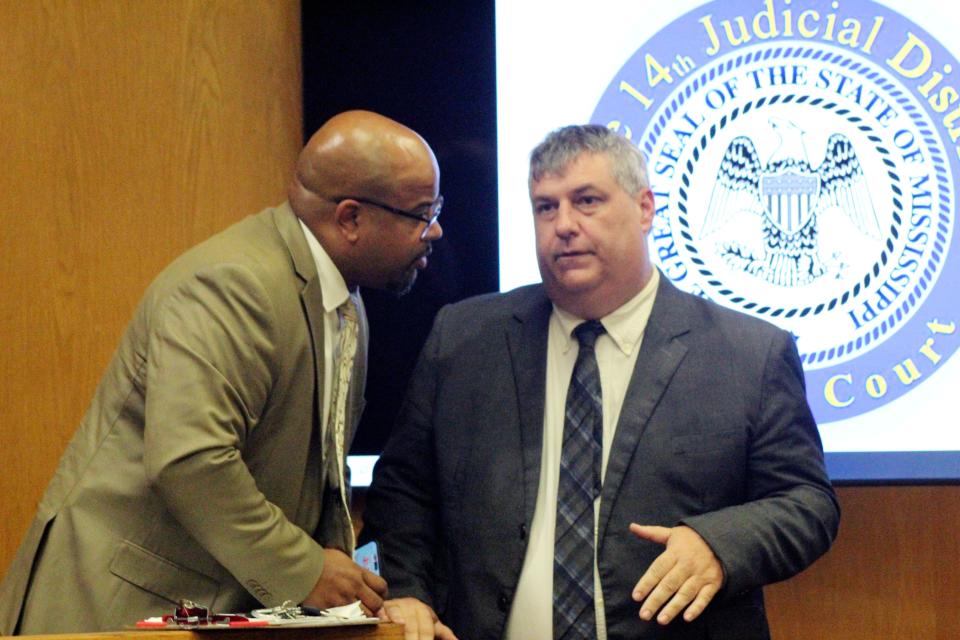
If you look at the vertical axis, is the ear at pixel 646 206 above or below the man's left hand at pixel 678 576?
above

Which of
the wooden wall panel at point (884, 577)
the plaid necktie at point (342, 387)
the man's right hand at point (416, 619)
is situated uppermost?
Answer: the plaid necktie at point (342, 387)

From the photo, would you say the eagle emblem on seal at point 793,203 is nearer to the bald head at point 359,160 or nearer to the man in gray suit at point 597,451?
the man in gray suit at point 597,451

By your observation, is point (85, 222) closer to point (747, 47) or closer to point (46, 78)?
point (46, 78)

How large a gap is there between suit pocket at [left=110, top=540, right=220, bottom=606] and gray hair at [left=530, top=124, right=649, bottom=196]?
1158 mm

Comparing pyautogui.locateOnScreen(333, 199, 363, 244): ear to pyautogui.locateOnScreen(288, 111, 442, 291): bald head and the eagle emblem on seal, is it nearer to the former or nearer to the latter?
pyautogui.locateOnScreen(288, 111, 442, 291): bald head

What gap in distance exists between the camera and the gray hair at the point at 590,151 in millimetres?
2764

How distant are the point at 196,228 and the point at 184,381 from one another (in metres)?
1.52

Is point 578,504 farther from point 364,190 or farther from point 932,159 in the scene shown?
point 932,159

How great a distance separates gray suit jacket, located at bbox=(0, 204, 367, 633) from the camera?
6.89 ft

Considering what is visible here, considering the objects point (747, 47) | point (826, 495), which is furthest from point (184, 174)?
point (826, 495)

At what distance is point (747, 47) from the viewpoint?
3369 mm

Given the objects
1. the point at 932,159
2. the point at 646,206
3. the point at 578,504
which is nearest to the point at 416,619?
the point at 578,504

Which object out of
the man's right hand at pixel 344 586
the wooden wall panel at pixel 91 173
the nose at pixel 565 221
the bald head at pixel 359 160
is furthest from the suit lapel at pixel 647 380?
the wooden wall panel at pixel 91 173

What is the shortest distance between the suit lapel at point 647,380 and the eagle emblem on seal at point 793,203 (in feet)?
2.04
